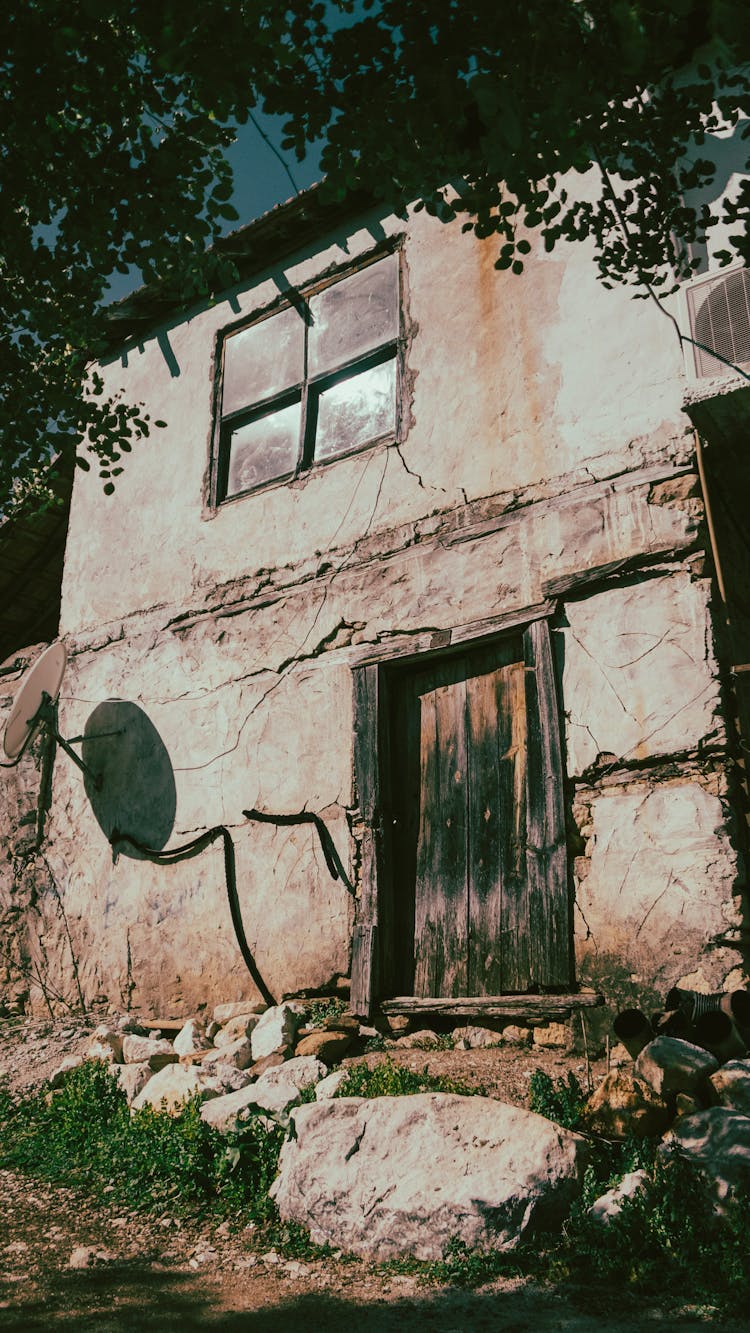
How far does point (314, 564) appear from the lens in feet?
20.5

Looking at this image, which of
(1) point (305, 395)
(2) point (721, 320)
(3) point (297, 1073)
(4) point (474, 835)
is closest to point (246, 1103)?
(3) point (297, 1073)

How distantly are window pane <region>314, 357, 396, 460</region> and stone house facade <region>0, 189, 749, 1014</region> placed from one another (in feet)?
0.09

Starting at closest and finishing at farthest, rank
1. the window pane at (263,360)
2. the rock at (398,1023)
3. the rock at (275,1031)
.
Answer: the rock at (275,1031)
the rock at (398,1023)
the window pane at (263,360)

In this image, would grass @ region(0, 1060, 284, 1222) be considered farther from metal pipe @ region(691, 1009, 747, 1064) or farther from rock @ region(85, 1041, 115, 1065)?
metal pipe @ region(691, 1009, 747, 1064)

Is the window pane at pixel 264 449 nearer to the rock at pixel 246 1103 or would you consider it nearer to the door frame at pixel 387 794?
the door frame at pixel 387 794

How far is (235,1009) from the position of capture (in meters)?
5.52

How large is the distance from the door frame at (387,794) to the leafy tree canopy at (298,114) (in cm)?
202

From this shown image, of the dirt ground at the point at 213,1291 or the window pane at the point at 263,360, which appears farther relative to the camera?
the window pane at the point at 263,360

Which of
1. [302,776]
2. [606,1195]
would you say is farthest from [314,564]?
[606,1195]

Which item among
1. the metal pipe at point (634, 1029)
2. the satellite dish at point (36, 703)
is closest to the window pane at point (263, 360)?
the satellite dish at point (36, 703)

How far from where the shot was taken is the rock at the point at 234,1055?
4672 millimetres

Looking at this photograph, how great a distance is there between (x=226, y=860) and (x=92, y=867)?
1394mm

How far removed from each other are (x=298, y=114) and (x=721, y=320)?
2.62 metres

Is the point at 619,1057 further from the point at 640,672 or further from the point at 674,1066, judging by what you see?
the point at 640,672
